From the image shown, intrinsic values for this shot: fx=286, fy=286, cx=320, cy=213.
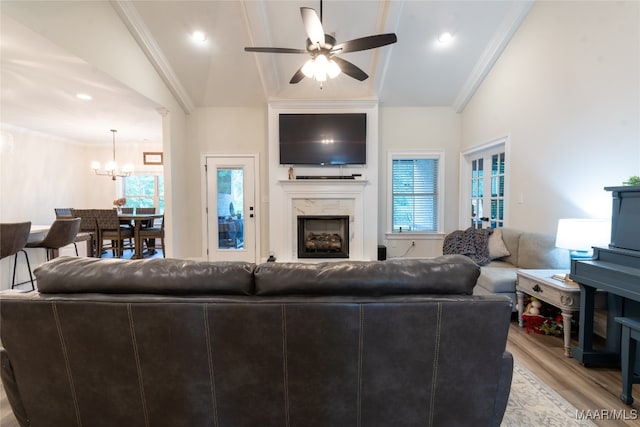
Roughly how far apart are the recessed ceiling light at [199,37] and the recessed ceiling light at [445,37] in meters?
3.26

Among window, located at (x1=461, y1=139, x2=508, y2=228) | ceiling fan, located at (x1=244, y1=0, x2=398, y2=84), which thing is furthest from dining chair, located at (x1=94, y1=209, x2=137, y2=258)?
window, located at (x1=461, y1=139, x2=508, y2=228)

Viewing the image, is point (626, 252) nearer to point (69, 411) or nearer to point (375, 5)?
point (69, 411)

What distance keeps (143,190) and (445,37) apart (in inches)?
301

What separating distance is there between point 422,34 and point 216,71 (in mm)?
3098

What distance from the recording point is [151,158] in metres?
7.51

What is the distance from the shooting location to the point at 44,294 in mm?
1210

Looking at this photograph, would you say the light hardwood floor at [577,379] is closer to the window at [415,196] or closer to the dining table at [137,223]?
the window at [415,196]

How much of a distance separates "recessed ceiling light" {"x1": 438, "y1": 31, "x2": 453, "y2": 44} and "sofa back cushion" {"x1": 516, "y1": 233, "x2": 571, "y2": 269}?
283 centimetres

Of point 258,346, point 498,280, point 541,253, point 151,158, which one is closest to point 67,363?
point 258,346

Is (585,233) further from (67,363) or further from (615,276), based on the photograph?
(67,363)

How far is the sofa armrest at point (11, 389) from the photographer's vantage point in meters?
1.24

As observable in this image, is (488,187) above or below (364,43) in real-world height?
below

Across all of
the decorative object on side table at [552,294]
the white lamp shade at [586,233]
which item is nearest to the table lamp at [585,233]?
the white lamp shade at [586,233]

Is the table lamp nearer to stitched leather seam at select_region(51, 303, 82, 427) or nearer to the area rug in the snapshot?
the area rug
